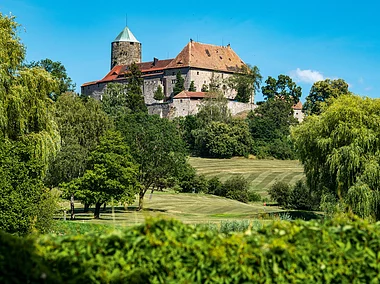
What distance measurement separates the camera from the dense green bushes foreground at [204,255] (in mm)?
6312

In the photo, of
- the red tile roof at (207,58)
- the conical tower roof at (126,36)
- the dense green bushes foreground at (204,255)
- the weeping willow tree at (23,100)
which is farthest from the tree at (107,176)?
the conical tower roof at (126,36)

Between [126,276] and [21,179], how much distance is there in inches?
751

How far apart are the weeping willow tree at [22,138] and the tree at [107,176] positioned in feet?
53.1

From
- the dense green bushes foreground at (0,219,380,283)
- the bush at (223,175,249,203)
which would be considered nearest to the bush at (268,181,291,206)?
the bush at (223,175,249,203)

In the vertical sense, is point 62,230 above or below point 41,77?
below

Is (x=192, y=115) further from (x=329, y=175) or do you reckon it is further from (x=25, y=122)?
(x=25, y=122)

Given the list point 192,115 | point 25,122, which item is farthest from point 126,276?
point 192,115

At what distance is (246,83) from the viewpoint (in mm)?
134500

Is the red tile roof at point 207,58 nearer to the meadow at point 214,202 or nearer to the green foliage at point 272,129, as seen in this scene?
the green foliage at point 272,129

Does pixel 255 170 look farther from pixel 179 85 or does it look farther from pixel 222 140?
pixel 179 85

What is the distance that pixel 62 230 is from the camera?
29.5m

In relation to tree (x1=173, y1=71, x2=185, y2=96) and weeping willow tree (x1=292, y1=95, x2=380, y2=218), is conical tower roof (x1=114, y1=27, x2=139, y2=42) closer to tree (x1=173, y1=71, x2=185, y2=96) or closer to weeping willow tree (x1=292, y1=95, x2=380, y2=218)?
tree (x1=173, y1=71, x2=185, y2=96)

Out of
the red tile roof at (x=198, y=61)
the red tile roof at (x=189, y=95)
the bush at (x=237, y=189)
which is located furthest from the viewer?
the red tile roof at (x=198, y=61)

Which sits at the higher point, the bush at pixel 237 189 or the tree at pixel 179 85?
the tree at pixel 179 85
